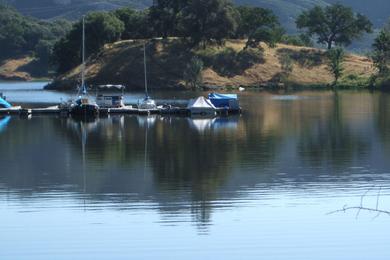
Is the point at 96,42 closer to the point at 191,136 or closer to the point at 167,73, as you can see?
the point at 167,73

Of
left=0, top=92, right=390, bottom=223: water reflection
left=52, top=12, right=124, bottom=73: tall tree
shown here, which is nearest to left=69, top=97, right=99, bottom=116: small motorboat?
left=0, top=92, right=390, bottom=223: water reflection

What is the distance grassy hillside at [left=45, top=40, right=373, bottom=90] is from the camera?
14925cm

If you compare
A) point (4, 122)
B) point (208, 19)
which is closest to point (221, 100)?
point (4, 122)

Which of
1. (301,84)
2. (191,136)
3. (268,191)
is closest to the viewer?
(268,191)

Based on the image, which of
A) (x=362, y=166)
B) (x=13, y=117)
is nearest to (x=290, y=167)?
(x=362, y=166)

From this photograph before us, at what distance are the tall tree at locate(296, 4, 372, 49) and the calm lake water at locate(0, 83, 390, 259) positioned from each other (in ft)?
307

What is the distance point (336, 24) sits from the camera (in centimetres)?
16212

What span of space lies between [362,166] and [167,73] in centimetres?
10709

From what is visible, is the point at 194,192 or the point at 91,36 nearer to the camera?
the point at 194,192

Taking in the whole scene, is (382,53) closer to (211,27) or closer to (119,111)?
(211,27)

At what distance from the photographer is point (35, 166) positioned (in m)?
46.2

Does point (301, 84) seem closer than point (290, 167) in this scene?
No

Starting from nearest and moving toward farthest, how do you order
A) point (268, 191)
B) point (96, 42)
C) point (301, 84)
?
point (268, 191), point (301, 84), point (96, 42)

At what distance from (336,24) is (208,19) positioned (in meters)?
25.5
